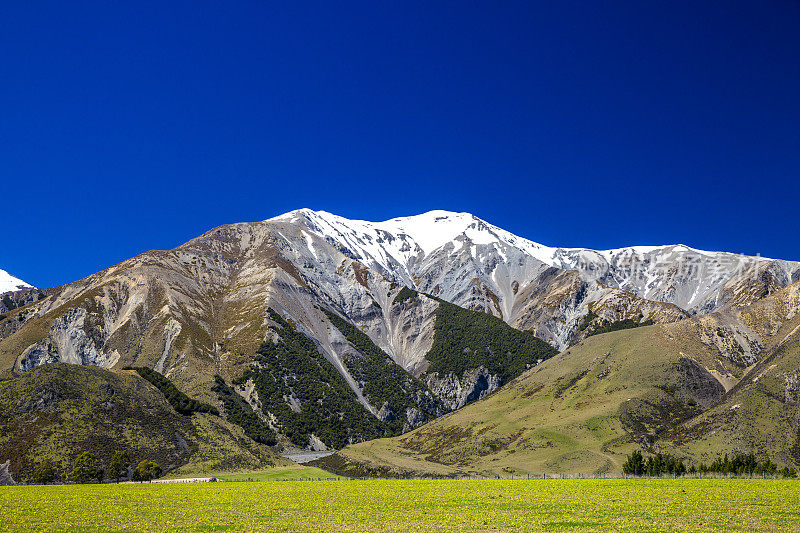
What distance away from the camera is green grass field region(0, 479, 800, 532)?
39844 millimetres

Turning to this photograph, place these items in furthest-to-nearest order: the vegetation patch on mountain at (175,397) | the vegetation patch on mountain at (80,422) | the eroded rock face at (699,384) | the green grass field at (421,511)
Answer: the eroded rock face at (699,384) < the vegetation patch on mountain at (175,397) < the vegetation patch on mountain at (80,422) < the green grass field at (421,511)


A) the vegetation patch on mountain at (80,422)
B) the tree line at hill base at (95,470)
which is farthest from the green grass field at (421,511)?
the vegetation patch on mountain at (80,422)

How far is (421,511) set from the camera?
48.4m

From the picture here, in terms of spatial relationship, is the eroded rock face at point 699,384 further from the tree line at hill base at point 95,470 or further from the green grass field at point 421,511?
the tree line at hill base at point 95,470

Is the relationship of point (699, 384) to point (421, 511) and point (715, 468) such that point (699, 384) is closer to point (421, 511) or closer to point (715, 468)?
point (715, 468)

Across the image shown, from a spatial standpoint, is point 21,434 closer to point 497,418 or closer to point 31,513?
point 31,513

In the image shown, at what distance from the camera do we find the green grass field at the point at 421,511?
131 feet

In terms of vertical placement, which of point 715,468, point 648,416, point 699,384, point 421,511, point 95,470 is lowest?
point 715,468

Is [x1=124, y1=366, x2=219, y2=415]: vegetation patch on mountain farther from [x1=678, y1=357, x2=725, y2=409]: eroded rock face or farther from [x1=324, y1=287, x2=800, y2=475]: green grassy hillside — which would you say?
[x1=678, y1=357, x2=725, y2=409]: eroded rock face

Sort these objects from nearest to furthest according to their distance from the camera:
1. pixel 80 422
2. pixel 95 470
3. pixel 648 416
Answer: pixel 95 470, pixel 80 422, pixel 648 416

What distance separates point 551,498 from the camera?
56.9m

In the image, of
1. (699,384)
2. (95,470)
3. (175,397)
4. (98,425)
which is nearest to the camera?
(95,470)

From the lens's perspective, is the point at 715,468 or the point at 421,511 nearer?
the point at 421,511

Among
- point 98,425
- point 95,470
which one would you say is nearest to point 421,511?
Answer: point 95,470
